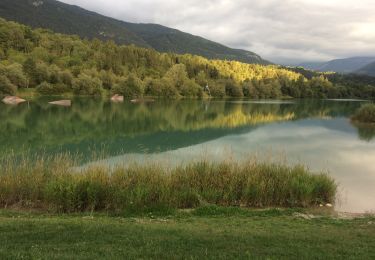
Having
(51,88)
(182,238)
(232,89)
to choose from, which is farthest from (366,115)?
(232,89)

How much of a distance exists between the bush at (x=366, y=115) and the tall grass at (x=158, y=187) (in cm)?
4286

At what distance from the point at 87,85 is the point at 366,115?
68303mm

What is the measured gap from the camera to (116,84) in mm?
105500

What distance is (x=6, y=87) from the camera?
78.6 meters

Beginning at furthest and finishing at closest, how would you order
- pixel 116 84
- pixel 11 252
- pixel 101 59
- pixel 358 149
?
pixel 101 59 → pixel 116 84 → pixel 358 149 → pixel 11 252

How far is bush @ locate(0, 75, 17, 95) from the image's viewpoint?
254ft

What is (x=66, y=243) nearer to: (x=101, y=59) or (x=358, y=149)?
(x=358, y=149)

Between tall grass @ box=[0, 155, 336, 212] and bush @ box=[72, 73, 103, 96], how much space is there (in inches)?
3359

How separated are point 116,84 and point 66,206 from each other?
95.4 m

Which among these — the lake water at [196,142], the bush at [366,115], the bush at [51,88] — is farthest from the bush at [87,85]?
the bush at [366,115]

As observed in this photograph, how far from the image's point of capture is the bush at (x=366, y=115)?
53491mm

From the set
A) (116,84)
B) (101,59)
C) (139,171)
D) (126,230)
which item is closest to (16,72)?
(116,84)

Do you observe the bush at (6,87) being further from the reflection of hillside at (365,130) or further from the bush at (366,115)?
the bush at (366,115)

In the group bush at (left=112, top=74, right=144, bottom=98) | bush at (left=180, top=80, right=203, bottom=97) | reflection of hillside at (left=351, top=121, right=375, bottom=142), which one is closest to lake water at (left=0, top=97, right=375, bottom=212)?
reflection of hillside at (left=351, top=121, right=375, bottom=142)
